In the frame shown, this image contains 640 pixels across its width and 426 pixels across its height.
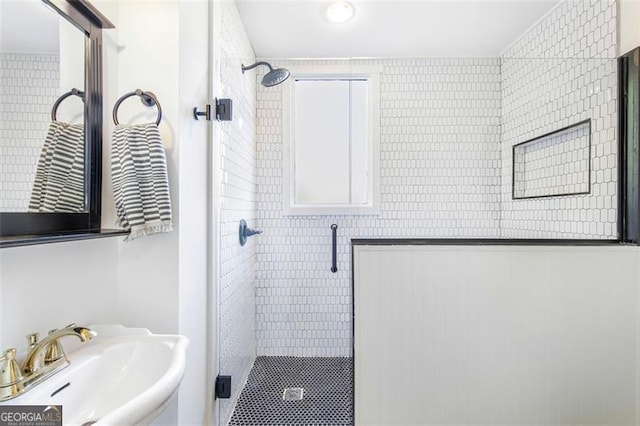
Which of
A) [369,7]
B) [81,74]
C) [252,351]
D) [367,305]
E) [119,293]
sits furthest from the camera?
[252,351]

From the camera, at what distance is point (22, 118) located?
2.84ft

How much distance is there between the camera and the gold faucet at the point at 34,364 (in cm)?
74

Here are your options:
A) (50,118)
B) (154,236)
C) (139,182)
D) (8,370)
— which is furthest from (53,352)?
(50,118)

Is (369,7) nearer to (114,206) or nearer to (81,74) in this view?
(81,74)

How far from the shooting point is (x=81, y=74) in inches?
42.8

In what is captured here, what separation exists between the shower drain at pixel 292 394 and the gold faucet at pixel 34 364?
1.23m

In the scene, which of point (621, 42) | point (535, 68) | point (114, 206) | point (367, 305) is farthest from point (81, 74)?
point (621, 42)

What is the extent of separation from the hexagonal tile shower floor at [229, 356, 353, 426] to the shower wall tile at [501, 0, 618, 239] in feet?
4.21

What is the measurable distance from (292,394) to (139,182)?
4.72 ft

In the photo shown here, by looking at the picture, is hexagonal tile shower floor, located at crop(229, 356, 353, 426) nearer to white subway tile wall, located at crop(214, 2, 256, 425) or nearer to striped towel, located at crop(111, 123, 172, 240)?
white subway tile wall, located at crop(214, 2, 256, 425)

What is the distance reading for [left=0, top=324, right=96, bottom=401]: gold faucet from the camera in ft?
2.42

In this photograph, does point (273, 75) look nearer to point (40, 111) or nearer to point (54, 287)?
point (40, 111)

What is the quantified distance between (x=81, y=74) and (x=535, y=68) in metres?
2.17

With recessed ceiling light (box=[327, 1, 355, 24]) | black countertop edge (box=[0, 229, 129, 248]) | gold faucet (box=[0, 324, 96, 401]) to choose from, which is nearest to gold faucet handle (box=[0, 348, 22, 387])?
gold faucet (box=[0, 324, 96, 401])
